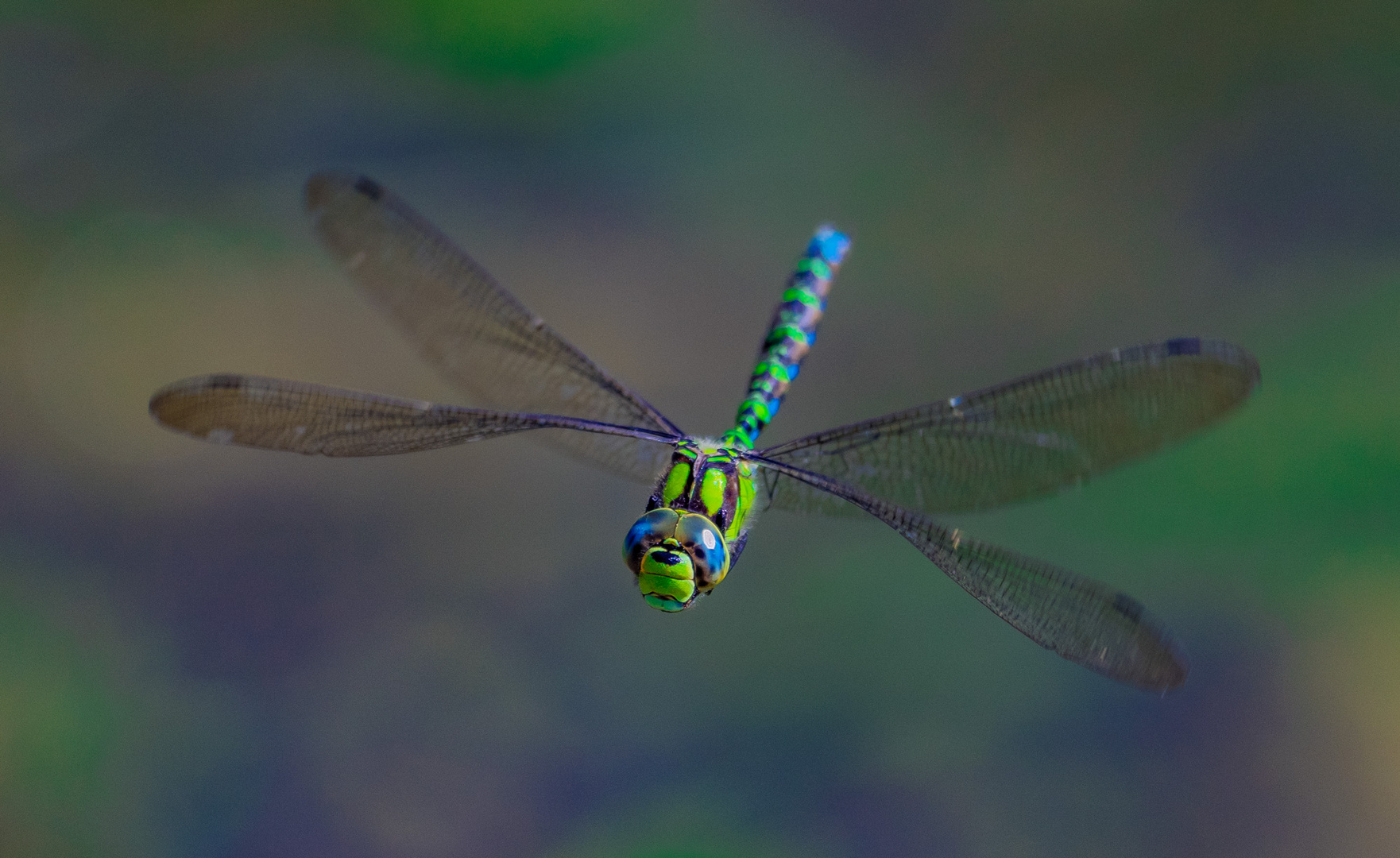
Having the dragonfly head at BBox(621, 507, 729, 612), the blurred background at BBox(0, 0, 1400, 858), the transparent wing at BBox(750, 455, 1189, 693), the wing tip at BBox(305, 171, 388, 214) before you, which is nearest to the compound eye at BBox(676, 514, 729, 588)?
the dragonfly head at BBox(621, 507, 729, 612)

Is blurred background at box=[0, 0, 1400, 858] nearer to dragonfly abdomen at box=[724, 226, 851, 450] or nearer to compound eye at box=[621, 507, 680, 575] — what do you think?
dragonfly abdomen at box=[724, 226, 851, 450]

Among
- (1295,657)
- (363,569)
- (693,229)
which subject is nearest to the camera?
(1295,657)

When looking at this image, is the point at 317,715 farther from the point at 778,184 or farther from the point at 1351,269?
the point at 1351,269

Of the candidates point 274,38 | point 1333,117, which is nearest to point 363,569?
point 274,38

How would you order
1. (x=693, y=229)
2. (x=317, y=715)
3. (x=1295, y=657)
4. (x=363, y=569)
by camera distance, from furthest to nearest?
(x=693, y=229), (x=363, y=569), (x=317, y=715), (x=1295, y=657)

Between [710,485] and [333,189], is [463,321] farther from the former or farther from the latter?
[710,485]
